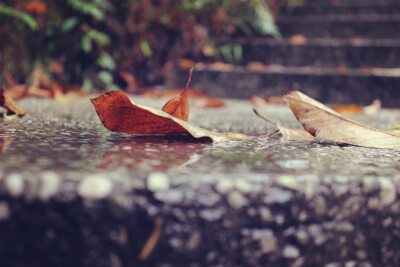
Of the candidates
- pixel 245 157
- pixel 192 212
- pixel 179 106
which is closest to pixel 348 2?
pixel 179 106

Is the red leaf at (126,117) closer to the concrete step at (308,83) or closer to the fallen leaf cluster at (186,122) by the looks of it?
the fallen leaf cluster at (186,122)

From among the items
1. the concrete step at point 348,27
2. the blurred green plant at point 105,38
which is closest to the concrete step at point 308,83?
the blurred green plant at point 105,38

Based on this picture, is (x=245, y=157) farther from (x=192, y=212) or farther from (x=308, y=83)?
(x=308, y=83)

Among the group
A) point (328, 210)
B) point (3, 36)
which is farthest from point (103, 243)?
point (3, 36)

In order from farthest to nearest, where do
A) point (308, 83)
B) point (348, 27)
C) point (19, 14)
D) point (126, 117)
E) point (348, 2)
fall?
point (348, 2)
point (348, 27)
point (308, 83)
point (19, 14)
point (126, 117)

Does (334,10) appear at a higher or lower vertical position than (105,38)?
higher
